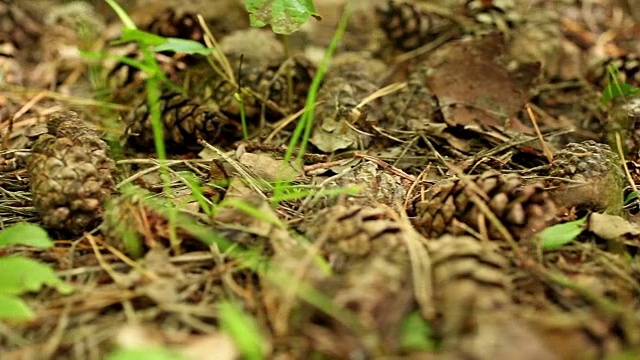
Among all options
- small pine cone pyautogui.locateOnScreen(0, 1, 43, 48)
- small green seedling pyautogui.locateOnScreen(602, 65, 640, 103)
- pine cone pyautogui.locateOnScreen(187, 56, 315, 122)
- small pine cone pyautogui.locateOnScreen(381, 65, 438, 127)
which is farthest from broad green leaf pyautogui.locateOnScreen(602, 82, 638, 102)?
small pine cone pyautogui.locateOnScreen(0, 1, 43, 48)

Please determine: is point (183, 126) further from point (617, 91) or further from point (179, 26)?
point (617, 91)

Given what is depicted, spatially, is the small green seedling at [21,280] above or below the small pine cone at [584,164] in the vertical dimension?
above

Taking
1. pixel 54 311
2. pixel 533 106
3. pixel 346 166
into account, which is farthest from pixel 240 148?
pixel 533 106

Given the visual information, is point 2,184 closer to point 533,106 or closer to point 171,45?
point 171,45

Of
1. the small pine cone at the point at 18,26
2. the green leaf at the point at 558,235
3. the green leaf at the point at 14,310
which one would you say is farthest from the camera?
the small pine cone at the point at 18,26

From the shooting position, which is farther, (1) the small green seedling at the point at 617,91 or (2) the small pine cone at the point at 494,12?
(2) the small pine cone at the point at 494,12

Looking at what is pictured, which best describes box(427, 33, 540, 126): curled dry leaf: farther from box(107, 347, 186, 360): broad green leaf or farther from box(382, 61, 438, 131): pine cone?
box(107, 347, 186, 360): broad green leaf

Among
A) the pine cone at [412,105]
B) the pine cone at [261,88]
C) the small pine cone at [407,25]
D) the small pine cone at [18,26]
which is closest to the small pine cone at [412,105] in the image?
the pine cone at [412,105]

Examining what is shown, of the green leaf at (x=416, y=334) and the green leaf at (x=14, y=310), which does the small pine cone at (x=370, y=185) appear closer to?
the green leaf at (x=416, y=334)
